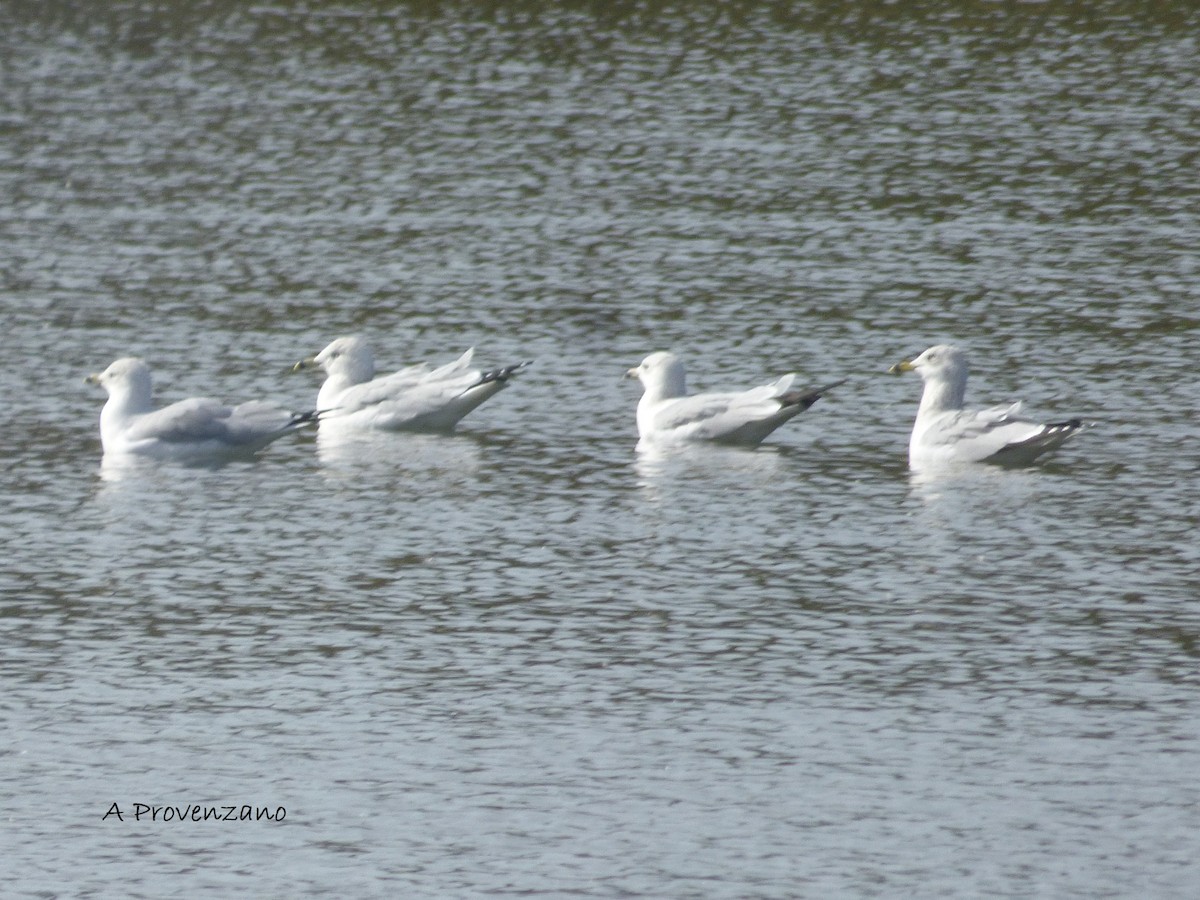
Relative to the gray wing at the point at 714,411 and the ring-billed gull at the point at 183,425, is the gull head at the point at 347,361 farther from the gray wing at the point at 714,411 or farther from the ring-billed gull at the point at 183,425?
the gray wing at the point at 714,411

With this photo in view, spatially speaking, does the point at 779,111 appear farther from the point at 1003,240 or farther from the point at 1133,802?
the point at 1133,802

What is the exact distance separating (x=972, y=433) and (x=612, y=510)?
3698 mm

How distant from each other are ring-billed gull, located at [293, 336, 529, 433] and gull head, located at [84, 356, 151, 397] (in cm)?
181

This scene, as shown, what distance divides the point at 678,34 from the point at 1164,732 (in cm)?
3662

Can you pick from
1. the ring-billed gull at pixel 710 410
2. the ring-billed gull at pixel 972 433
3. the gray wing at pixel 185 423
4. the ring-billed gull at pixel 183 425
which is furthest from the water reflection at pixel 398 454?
Answer: the ring-billed gull at pixel 972 433

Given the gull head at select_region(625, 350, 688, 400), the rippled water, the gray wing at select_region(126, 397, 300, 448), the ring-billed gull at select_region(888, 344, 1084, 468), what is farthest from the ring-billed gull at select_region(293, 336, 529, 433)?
the ring-billed gull at select_region(888, 344, 1084, 468)

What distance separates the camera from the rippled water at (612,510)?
14617 mm

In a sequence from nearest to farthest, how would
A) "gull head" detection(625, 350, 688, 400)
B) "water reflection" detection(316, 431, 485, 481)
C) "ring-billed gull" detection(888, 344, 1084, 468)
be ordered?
1. "ring-billed gull" detection(888, 344, 1084, 468)
2. "water reflection" detection(316, 431, 485, 481)
3. "gull head" detection(625, 350, 688, 400)

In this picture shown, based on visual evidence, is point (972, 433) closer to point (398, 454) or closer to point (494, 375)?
point (494, 375)

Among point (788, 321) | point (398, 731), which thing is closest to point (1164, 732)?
point (398, 731)

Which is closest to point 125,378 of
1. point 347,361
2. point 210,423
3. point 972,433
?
point 210,423

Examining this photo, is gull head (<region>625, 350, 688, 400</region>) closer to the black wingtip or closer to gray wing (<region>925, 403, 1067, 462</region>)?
the black wingtip

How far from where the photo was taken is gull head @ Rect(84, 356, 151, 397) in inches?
974

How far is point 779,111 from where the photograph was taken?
4362 cm
